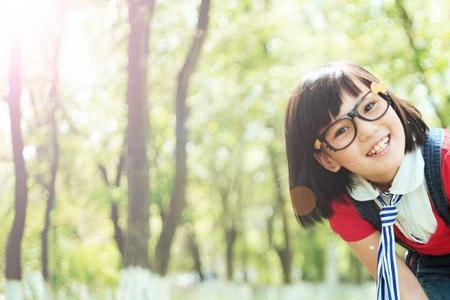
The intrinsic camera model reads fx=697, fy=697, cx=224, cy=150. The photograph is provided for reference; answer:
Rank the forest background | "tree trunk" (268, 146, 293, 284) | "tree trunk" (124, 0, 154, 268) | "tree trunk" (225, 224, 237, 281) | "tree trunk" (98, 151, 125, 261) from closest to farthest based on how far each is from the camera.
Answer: "tree trunk" (124, 0, 154, 268) → the forest background → "tree trunk" (98, 151, 125, 261) → "tree trunk" (268, 146, 293, 284) → "tree trunk" (225, 224, 237, 281)

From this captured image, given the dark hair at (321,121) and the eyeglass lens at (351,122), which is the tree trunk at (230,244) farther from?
the eyeglass lens at (351,122)

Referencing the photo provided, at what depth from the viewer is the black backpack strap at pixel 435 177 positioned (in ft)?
5.82

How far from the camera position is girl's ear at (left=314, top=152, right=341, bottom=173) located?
1.85 m

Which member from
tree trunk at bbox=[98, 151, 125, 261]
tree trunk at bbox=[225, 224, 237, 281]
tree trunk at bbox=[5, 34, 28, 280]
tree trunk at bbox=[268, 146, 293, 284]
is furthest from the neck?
tree trunk at bbox=[225, 224, 237, 281]

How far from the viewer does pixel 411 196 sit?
1820 millimetres

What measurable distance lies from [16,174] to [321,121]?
24.0 feet

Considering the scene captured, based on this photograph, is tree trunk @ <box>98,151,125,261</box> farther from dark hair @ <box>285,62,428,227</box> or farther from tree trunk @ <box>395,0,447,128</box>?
dark hair @ <box>285,62,428,227</box>

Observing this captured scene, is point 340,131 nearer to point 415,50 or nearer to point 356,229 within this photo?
point 356,229

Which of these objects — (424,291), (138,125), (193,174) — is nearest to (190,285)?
(193,174)

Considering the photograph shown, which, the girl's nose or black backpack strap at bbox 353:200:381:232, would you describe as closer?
the girl's nose

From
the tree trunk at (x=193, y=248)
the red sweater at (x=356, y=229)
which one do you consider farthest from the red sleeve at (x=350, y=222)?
the tree trunk at (x=193, y=248)

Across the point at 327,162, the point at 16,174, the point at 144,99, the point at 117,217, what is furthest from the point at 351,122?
the point at 117,217

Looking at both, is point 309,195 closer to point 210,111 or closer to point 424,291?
point 424,291

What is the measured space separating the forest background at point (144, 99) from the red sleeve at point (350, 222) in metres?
5.46
